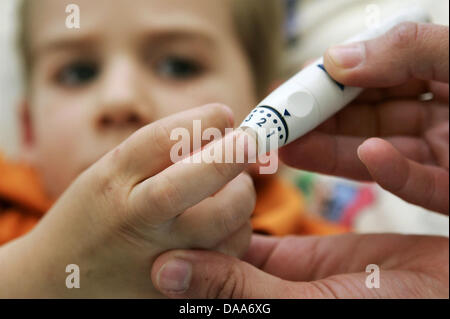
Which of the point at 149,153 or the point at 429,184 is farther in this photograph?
the point at 429,184

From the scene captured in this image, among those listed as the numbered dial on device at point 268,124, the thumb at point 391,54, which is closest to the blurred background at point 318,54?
the thumb at point 391,54

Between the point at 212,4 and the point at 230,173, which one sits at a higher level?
the point at 212,4

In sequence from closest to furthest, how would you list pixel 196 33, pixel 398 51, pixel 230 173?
pixel 230 173 → pixel 398 51 → pixel 196 33

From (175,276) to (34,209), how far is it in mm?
476

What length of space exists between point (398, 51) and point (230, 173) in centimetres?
26

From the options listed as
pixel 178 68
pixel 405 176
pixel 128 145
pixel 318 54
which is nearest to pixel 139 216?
pixel 128 145

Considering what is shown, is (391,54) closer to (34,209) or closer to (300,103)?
(300,103)

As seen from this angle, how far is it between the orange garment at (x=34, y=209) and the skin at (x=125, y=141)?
0.03 m

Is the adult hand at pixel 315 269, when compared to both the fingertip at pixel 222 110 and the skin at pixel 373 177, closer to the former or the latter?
the skin at pixel 373 177

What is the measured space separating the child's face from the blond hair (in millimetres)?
38

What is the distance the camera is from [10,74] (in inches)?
45.7

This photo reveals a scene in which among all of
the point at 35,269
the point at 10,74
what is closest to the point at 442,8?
the point at 35,269

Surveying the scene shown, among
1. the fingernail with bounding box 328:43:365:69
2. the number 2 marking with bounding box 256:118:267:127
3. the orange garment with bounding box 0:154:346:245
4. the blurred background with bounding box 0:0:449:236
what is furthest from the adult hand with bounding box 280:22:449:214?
the blurred background with bounding box 0:0:449:236

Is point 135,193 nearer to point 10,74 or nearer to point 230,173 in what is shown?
point 230,173
